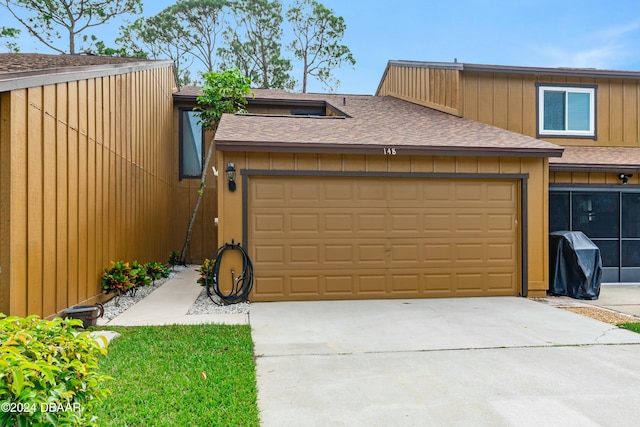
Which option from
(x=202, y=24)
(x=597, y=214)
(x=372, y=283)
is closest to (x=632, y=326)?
(x=372, y=283)

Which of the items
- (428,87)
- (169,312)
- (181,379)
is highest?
(428,87)

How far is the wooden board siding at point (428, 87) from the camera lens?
10796 mm

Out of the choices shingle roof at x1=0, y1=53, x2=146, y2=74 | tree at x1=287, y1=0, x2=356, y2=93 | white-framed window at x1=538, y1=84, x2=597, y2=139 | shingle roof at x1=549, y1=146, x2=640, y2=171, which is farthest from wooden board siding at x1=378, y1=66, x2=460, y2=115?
tree at x1=287, y1=0, x2=356, y2=93

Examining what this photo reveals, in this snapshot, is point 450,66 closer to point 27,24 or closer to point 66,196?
point 66,196

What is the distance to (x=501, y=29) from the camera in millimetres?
30844

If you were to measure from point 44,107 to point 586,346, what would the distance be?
6.91 meters

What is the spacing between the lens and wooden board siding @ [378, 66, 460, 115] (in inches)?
425

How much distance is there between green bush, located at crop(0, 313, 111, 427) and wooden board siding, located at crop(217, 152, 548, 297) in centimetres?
501

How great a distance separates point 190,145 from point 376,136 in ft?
25.9

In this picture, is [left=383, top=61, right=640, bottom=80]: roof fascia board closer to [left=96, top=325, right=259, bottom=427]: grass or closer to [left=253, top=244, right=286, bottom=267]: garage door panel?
[left=253, top=244, right=286, bottom=267]: garage door panel

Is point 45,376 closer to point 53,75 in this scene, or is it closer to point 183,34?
point 53,75

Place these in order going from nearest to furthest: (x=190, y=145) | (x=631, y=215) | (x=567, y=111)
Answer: (x=631, y=215) → (x=567, y=111) → (x=190, y=145)

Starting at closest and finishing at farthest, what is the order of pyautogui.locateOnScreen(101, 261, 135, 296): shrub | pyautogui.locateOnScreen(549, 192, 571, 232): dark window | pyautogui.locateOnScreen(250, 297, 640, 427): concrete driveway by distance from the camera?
1. pyautogui.locateOnScreen(250, 297, 640, 427): concrete driveway
2. pyautogui.locateOnScreen(101, 261, 135, 296): shrub
3. pyautogui.locateOnScreen(549, 192, 571, 232): dark window

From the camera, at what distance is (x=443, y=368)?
163 inches
